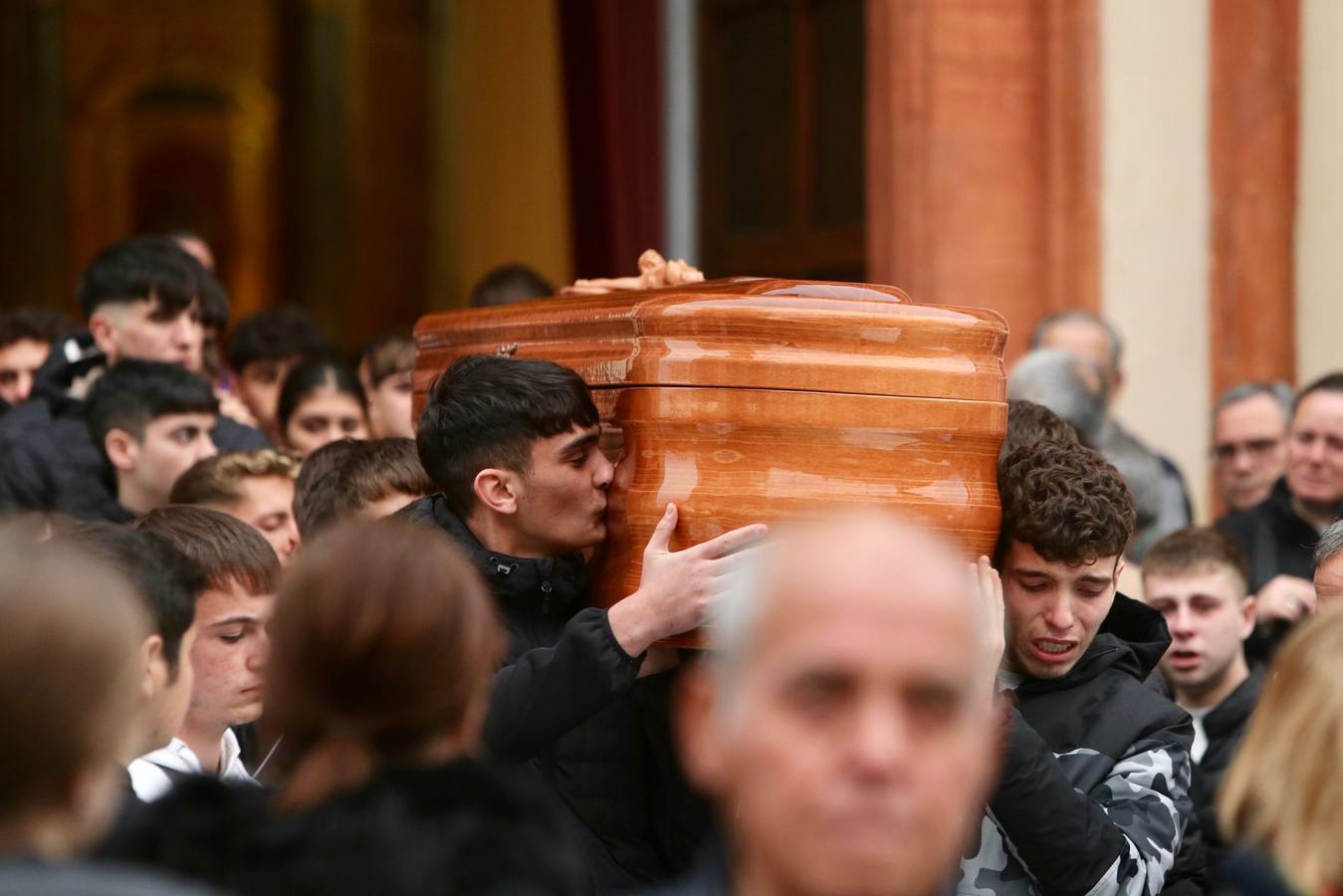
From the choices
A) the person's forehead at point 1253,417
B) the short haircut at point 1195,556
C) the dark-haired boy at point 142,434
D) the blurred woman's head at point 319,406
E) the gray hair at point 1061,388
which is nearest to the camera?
the short haircut at point 1195,556

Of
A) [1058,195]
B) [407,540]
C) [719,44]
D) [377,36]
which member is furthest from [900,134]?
[377,36]

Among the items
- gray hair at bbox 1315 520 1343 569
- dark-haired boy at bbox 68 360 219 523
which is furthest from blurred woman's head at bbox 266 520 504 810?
dark-haired boy at bbox 68 360 219 523

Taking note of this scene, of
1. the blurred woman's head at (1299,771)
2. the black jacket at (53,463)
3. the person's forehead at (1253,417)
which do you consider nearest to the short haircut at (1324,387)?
the person's forehead at (1253,417)

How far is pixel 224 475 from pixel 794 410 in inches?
76.3

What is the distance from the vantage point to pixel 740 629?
65.2 inches

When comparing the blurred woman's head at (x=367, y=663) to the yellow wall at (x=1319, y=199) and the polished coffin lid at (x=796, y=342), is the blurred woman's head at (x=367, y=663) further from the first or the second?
the yellow wall at (x=1319, y=199)

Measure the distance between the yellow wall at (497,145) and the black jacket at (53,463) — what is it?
4.36 m

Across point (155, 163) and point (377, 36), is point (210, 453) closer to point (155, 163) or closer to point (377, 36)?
point (377, 36)

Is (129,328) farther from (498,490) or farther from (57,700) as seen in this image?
(57,700)

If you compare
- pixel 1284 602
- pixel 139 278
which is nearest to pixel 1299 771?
pixel 1284 602

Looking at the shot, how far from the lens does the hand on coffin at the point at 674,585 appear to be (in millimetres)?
2596

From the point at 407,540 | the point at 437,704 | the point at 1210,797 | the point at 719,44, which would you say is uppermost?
the point at 719,44

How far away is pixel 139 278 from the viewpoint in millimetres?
5012

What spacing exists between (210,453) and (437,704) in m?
3.01
